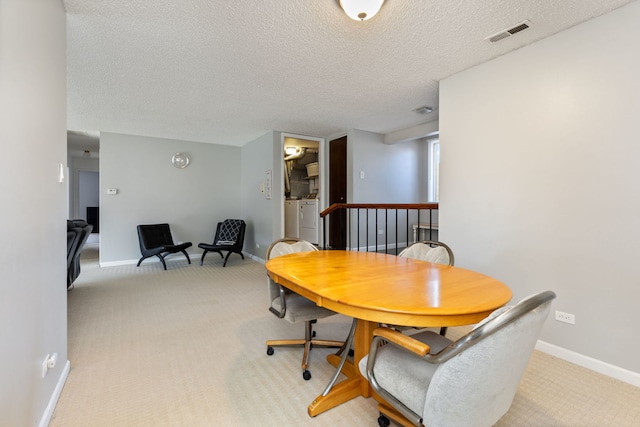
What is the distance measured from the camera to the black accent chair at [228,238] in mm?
5127

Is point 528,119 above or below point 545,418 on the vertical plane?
above

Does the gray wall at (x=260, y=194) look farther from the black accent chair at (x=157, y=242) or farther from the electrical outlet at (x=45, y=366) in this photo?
the electrical outlet at (x=45, y=366)

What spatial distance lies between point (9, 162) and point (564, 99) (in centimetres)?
320

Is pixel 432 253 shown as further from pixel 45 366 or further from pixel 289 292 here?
pixel 45 366

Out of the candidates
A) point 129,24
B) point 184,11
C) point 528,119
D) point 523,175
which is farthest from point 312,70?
point 523,175

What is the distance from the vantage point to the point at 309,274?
163 centimetres

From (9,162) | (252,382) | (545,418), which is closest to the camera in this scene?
(9,162)

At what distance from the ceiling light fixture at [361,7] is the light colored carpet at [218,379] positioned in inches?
90.4

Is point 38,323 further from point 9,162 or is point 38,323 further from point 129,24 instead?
point 129,24

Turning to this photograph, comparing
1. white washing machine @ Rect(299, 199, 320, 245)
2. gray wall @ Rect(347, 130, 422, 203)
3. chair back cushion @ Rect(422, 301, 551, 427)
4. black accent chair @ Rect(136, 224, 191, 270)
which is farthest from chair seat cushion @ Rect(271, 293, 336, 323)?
white washing machine @ Rect(299, 199, 320, 245)

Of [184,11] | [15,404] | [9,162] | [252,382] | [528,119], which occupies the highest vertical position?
[184,11]

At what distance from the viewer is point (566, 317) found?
2.10 meters

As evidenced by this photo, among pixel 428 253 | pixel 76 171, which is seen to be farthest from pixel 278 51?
pixel 76 171

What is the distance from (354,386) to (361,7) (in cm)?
224
